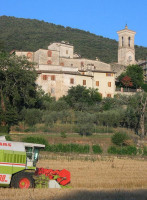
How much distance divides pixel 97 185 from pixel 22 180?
154 inches

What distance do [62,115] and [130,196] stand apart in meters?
34.5

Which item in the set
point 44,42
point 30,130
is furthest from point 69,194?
point 44,42

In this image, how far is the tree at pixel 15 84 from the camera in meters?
48.5

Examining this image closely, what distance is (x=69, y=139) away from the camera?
41031mm

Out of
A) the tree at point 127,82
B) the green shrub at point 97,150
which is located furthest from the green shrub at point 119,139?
the tree at point 127,82

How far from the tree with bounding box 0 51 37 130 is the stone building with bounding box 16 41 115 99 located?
5.79 m

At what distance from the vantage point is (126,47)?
3629 inches

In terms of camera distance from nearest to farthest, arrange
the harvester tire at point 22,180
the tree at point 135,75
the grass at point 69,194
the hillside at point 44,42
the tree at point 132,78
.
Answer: the grass at point 69,194 → the harvester tire at point 22,180 → the tree at point 132,78 → the tree at point 135,75 → the hillside at point 44,42

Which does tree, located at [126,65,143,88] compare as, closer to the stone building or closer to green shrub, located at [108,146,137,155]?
the stone building

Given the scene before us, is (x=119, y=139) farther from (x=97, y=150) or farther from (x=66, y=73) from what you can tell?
(x=66, y=73)

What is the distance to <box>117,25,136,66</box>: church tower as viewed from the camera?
9212cm

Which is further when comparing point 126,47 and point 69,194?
point 126,47

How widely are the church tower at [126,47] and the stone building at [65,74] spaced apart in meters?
16.8

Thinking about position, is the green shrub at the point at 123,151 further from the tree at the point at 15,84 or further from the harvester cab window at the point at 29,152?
the harvester cab window at the point at 29,152
